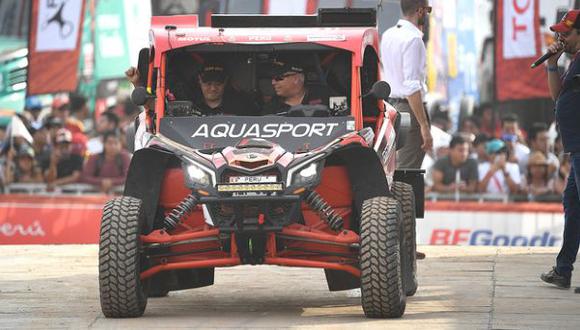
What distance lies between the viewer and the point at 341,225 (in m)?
9.80

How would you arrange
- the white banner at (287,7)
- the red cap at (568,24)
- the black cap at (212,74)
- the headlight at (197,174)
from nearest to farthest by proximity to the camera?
1. the headlight at (197,174)
2. the red cap at (568,24)
3. the black cap at (212,74)
4. the white banner at (287,7)

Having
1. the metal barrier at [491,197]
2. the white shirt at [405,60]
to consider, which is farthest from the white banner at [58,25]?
the white shirt at [405,60]

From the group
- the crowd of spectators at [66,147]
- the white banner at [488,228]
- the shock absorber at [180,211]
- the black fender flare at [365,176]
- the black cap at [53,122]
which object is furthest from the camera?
the black cap at [53,122]

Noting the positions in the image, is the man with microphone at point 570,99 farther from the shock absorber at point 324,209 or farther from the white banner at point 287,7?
the white banner at point 287,7

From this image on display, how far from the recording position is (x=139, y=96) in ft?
34.2

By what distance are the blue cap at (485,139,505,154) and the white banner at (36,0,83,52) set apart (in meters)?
6.24

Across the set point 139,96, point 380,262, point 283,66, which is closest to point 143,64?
point 139,96

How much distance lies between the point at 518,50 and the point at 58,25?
6541 millimetres

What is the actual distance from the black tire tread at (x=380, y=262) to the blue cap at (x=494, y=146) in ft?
36.5

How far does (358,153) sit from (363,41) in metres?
0.93

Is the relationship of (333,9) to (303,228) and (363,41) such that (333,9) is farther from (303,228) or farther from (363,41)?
(303,228)

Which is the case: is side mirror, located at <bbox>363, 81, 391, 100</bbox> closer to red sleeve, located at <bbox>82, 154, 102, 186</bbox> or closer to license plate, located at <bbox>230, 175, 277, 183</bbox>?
license plate, located at <bbox>230, 175, 277, 183</bbox>

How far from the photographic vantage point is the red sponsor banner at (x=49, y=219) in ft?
65.9

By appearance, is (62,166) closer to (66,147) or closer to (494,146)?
(66,147)
